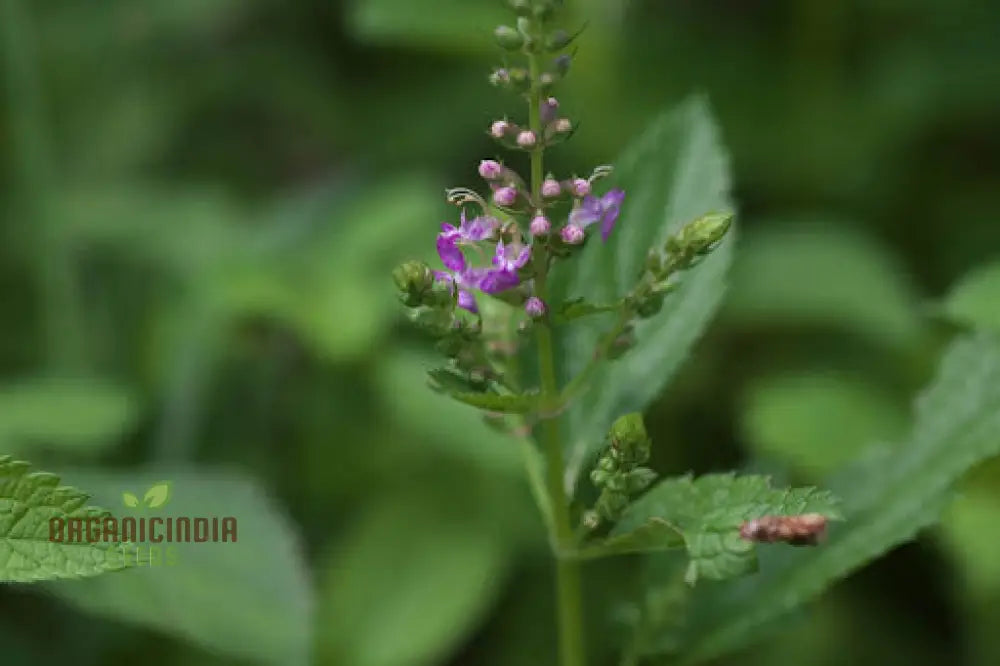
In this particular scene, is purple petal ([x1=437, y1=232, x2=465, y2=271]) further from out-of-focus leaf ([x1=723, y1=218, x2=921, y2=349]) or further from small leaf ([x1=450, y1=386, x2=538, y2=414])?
out-of-focus leaf ([x1=723, y1=218, x2=921, y2=349])

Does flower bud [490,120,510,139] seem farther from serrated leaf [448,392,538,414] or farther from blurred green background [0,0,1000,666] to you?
blurred green background [0,0,1000,666]

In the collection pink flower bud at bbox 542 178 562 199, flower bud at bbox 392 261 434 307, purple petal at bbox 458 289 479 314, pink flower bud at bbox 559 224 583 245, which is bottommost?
purple petal at bbox 458 289 479 314

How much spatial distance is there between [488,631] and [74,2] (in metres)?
2.29

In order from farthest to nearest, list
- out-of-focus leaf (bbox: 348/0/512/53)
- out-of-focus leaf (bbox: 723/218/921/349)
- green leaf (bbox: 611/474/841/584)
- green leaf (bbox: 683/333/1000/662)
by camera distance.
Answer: out-of-focus leaf (bbox: 348/0/512/53)
out-of-focus leaf (bbox: 723/218/921/349)
green leaf (bbox: 683/333/1000/662)
green leaf (bbox: 611/474/841/584)

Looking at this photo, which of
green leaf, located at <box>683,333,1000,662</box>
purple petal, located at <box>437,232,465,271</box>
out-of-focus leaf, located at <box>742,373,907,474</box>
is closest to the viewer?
purple petal, located at <box>437,232,465,271</box>

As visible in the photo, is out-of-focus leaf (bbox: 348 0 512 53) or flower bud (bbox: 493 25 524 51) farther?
out-of-focus leaf (bbox: 348 0 512 53)

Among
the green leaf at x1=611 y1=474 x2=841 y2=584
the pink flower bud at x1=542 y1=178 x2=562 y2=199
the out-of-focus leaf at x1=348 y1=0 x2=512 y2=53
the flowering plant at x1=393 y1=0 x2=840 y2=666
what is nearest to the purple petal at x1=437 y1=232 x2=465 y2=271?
the flowering plant at x1=393 y1=0 x2=840 y2=666

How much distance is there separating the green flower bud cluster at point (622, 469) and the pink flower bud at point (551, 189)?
242mm

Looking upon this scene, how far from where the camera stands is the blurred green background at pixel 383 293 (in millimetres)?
2195

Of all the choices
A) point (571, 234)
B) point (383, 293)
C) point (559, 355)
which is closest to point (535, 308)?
point (571, 234)

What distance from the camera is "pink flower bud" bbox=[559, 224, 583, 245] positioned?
129 centimetres

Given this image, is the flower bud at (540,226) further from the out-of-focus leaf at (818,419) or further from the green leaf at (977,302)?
the out-of-focus leaf at (818,419)

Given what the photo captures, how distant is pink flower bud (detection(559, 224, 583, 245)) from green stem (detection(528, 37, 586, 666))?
3 cm

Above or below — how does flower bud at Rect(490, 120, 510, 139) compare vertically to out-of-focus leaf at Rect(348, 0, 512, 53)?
above
